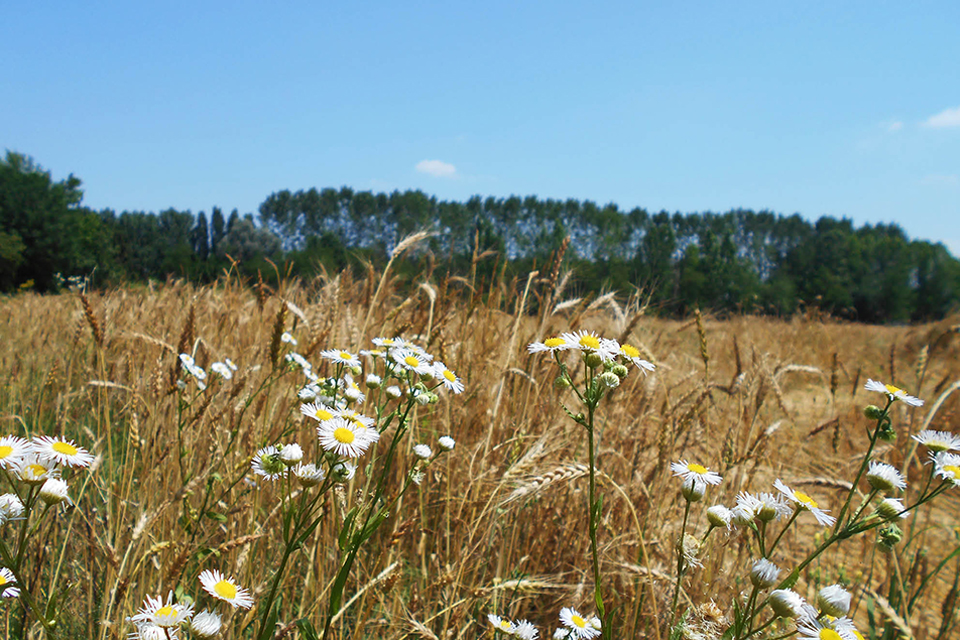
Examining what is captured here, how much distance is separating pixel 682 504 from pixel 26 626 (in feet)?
5.92

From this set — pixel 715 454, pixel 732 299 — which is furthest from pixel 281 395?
pixel 732 299

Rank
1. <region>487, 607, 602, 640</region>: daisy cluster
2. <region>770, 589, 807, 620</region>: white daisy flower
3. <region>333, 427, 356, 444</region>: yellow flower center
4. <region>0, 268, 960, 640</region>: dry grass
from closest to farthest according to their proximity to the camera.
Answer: <region>770, 589, 807, 620</region>: white daisy flower → <region>333, 427, 356, 444</region>: yellow flower center → <region>487, 607, 602, 640</region>: daisy cluster → <region>0, 268, 960, 640</region>: dry grass

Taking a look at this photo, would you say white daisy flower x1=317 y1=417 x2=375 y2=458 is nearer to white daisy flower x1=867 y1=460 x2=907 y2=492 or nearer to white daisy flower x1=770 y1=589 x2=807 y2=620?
white daisy flower x1=770 y1=589 x2=807 y2=620

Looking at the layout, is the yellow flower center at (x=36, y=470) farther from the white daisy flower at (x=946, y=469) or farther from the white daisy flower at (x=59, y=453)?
the white daisy flower at (x=946, y=469)

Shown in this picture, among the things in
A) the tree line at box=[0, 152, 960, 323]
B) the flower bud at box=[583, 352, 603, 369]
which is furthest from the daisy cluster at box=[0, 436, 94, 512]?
the tree line at box=[0, 152, 960, 323]

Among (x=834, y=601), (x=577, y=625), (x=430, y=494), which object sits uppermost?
(x=834, y=601)

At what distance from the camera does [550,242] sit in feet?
102

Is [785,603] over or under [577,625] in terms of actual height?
over

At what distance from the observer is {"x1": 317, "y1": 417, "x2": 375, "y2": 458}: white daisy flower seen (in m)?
0.85

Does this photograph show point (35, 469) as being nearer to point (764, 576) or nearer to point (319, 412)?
point (319, 412)

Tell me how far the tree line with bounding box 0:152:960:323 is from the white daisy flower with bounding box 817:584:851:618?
14.1 m

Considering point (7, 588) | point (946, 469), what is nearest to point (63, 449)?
point (7, 588)

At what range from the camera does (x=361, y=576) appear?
1.50 metres

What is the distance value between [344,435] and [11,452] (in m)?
0.44
